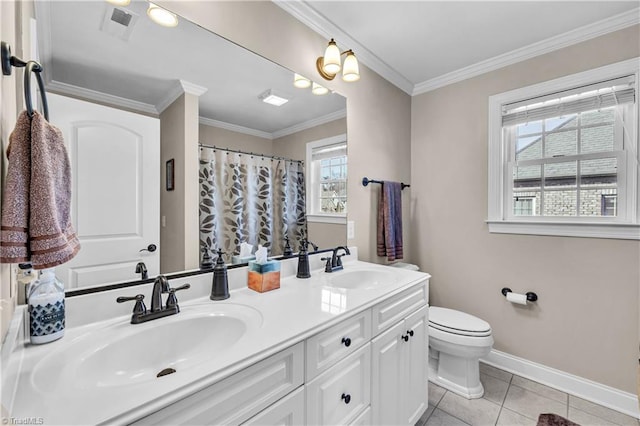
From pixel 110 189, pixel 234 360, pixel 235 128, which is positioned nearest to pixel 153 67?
pixel 235 128

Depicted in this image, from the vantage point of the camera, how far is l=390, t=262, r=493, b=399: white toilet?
1.79m

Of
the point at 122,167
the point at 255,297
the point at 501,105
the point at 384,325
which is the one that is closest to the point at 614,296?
the point at 501,105

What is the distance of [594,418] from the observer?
5.43 feet

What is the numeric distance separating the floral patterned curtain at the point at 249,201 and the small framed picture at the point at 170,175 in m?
0.13

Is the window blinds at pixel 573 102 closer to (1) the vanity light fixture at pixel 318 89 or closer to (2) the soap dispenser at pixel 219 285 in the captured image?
(1) the vanity light fixture at pixel 318 89

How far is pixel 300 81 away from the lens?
1.66m

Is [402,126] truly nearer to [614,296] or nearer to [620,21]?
[620,21]

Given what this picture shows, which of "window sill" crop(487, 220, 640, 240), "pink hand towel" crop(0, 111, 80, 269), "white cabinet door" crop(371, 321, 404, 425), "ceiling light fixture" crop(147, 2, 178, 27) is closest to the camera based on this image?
"pink hand towel" crop(0, 111, 80, 269)

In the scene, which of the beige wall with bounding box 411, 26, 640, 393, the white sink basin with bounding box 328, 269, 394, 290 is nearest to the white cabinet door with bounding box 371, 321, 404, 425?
the white sink basin with bounding box 328, 269, 394, 290

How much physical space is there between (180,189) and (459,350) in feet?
6.39

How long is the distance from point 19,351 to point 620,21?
3.24 meters

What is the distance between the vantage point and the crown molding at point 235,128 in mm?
1298

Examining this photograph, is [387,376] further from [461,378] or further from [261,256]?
[461,378]

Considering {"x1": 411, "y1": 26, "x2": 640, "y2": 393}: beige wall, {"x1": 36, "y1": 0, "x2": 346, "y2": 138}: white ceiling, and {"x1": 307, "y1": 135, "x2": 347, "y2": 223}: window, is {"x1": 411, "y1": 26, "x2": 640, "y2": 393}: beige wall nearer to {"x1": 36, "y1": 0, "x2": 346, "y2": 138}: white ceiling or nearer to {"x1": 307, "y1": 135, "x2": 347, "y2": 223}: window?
{"x1": 307, "y1": 135, "x2": 347, "y2": 223}: window
